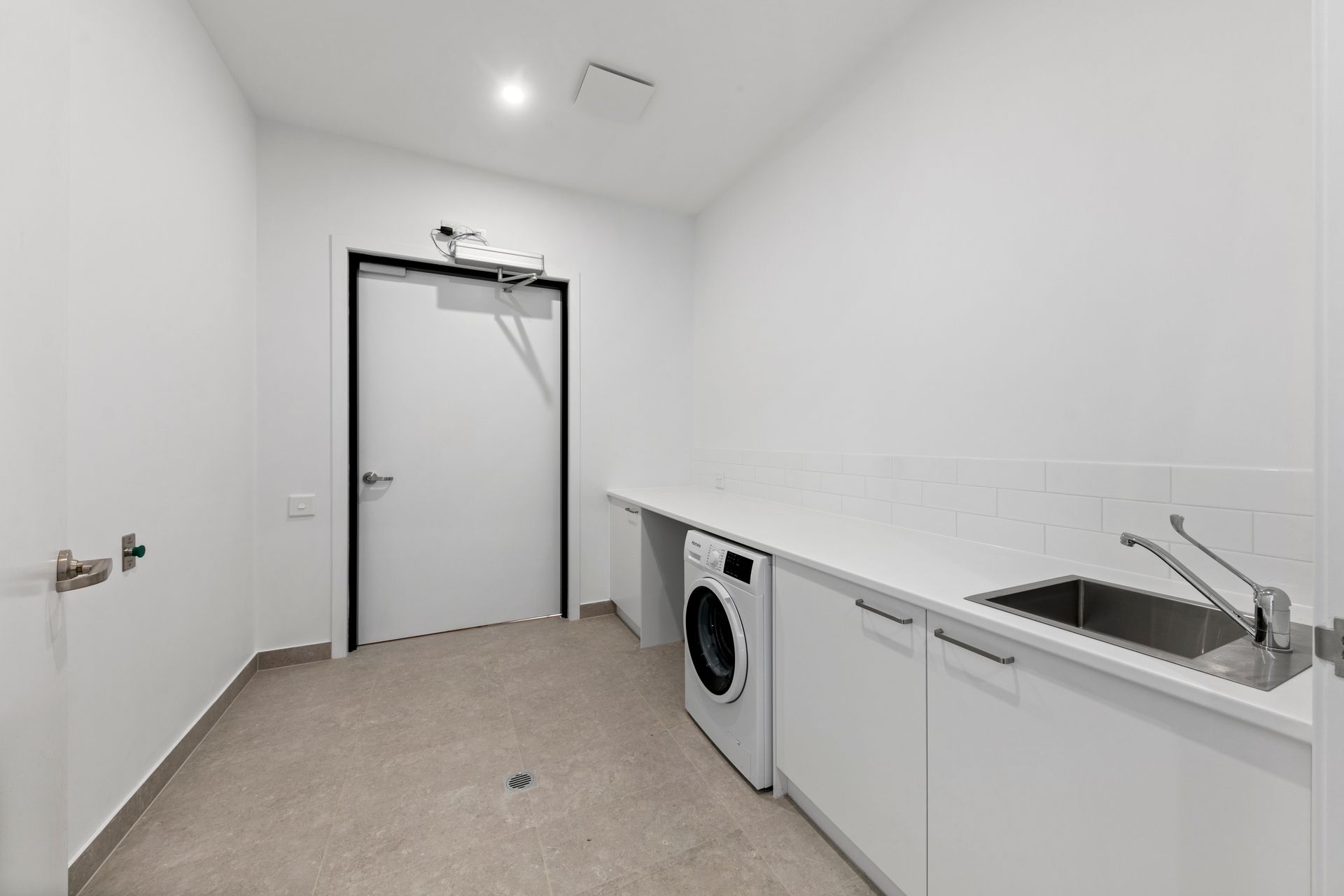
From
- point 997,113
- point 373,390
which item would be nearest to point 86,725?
point 373,390

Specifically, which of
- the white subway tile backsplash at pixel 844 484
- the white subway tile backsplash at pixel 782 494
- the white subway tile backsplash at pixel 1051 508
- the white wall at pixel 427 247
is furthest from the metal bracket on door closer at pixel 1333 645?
the white wall at pixel 427 247

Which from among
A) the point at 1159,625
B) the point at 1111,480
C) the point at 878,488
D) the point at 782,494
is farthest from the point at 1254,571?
the point at 782,494

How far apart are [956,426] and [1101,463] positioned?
0.45m

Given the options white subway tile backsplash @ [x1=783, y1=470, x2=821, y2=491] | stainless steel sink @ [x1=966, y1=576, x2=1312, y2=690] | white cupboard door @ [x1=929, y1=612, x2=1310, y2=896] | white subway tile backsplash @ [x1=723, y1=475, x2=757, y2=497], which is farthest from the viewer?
white subway tile backsplash @ [x1=723, y1=475, x2=757, y2=497]

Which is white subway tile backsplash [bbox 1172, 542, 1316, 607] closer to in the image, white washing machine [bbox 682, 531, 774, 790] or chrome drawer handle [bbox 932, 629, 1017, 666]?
chrome drawer handle [bbox 932, 629, 1017, 666]

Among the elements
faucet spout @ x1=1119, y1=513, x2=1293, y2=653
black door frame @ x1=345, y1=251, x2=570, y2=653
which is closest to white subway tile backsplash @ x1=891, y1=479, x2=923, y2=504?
faucet spout @ x1=1119, y1=513, x2=1293, y2=653

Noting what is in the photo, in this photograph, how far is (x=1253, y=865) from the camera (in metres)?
0.68

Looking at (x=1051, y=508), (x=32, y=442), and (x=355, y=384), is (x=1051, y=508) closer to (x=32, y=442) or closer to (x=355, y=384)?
(x=32, y=442)

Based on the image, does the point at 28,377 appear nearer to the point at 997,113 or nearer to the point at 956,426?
the point at 956,426

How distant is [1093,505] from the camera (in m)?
1.37

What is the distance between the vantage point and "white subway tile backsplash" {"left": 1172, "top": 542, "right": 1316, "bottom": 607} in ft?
3.37

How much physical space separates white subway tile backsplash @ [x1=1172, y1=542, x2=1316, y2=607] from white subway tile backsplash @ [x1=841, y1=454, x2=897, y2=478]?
2.92 feet

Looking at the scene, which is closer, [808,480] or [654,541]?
[808,480]

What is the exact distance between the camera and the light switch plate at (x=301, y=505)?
2561 mm
